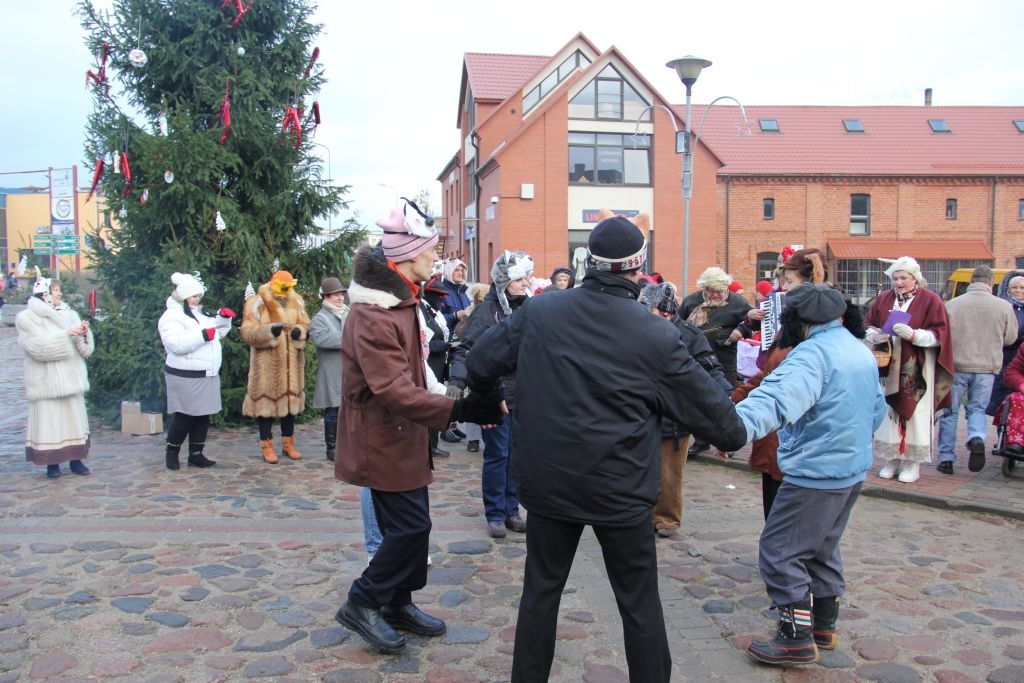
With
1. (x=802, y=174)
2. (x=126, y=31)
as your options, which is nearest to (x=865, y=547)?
(x=126, y=31)

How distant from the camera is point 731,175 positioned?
3947 centimetres

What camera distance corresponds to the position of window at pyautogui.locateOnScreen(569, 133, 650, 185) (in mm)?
35969

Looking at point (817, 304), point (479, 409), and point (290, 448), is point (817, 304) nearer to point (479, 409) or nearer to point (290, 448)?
point (479, 409)

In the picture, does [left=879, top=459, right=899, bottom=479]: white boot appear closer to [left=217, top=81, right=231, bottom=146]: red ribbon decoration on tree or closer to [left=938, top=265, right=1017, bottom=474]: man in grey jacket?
[left=938, top=265, right=1017, bottom=474]: man in grey jacket

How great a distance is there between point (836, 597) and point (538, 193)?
32.2 meters

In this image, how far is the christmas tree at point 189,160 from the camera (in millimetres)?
10688

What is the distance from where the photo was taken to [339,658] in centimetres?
419

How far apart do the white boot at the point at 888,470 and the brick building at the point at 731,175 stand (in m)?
27.4

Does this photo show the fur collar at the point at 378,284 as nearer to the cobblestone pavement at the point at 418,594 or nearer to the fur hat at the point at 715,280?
the cobblestone pavement at the point at 418,594

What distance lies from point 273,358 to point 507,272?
367cm

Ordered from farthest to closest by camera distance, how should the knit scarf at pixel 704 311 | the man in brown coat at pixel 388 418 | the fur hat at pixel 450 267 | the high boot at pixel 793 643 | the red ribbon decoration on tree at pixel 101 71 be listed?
the fur hat at pixel 450 267 < the red ribbon decoration on tree at pixel 101 71 < the knit scarf at pixel 704 311 < the high boot at pixel 793 643 < the man in brown coat at pixel 388 418

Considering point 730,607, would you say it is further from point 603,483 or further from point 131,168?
point 131,168

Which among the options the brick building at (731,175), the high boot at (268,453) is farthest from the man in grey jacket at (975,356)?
the brick building at (731,175)

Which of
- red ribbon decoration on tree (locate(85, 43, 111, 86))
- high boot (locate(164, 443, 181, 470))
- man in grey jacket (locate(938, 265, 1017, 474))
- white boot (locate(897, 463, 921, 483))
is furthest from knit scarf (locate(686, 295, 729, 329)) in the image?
red ribbon decoration on tree (locate(85, 43, 111, 86))
